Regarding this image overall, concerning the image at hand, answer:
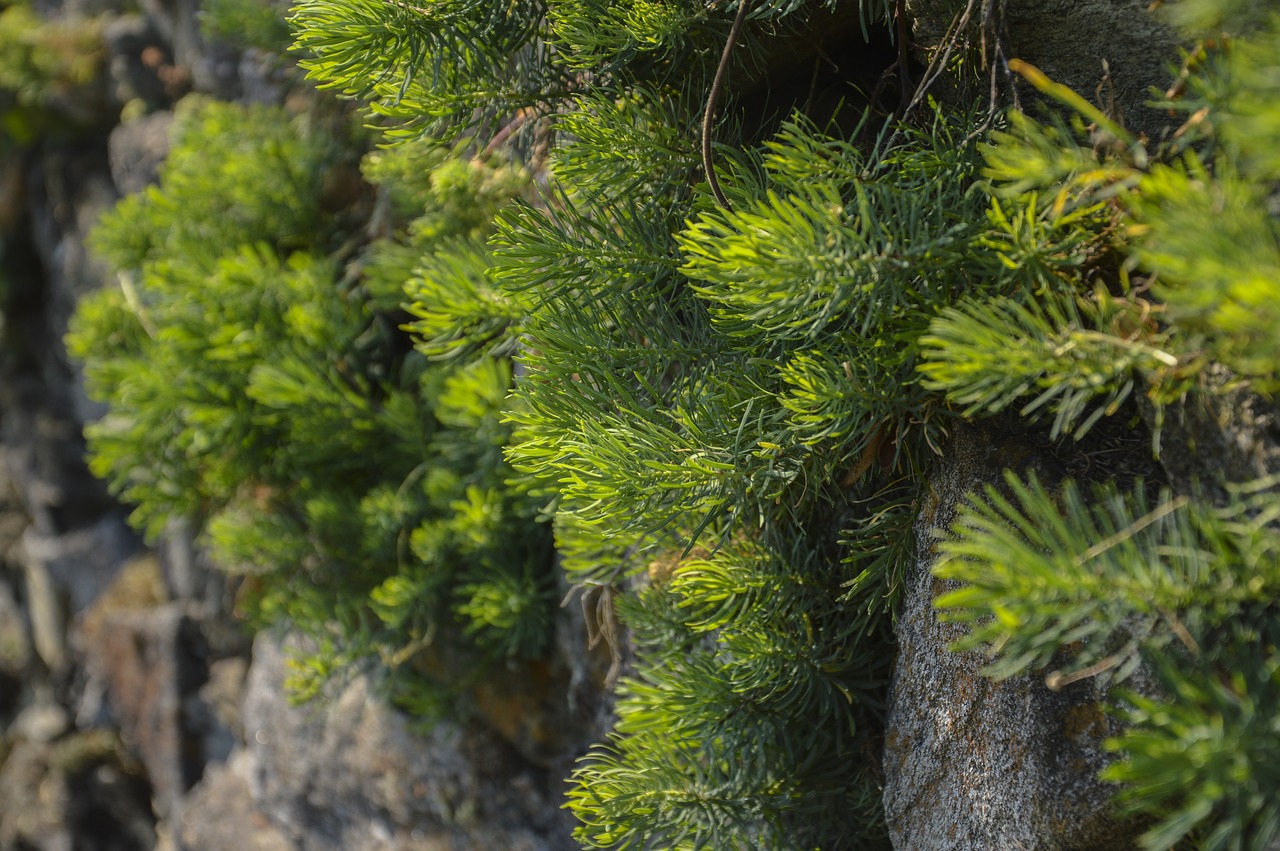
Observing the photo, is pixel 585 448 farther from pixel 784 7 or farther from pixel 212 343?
pixel 212 343

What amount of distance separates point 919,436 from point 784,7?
50cm

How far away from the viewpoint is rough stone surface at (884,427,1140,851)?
806 millimetres

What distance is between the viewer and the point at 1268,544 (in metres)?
0.58

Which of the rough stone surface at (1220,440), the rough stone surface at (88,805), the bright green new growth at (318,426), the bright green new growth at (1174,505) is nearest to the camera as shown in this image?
the bright green new growth at (1174,505)

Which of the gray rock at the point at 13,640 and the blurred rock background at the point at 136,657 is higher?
the blurred rock background at the point at 136,657

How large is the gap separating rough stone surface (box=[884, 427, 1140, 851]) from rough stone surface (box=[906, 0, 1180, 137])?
1.10 feet

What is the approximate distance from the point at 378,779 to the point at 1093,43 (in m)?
1.96

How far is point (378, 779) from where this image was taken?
2.10m

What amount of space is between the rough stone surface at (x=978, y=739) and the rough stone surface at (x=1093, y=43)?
334 mm

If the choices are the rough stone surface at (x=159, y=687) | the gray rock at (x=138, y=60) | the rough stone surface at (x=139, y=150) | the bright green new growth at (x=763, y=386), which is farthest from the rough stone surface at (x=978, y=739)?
the gray rock at (x=138, y=60)

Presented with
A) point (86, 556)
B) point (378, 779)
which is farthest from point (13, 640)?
point (378, 779)

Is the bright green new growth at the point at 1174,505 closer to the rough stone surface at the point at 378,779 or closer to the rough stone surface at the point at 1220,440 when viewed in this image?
the rough stone surface at the point at 1220,440

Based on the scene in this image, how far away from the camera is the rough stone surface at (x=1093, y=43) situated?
85 centimetres

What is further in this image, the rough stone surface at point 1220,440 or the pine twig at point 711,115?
the pine twig at point 711,115
